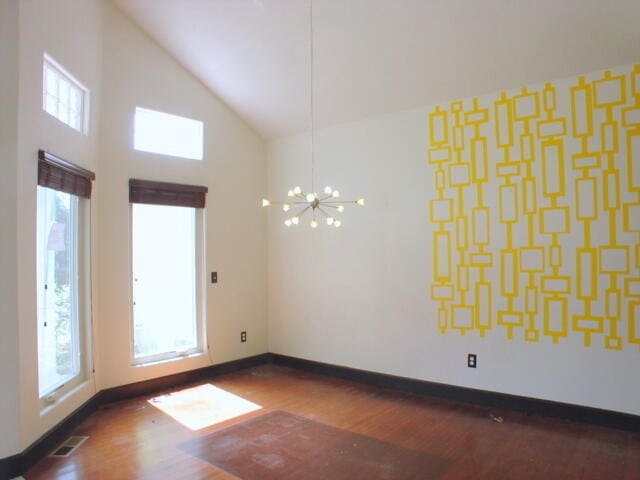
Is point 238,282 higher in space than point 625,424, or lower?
higher

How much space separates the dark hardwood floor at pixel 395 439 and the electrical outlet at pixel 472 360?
15.4 inches

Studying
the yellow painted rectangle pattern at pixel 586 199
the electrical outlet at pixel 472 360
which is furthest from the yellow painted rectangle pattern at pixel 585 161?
the electrical outlet at pixel 472 360


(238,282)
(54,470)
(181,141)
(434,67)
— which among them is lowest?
(54,470)

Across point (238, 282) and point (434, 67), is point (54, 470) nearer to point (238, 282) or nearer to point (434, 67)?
point (238, 282)

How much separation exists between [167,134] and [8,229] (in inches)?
92.2

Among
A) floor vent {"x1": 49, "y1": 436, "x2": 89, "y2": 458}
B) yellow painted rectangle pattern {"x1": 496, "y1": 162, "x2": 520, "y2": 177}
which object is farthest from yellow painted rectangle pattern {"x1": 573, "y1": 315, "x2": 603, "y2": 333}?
floor vent {"x1": 49, "y1": 436, "x2": 89, "y2": 458}

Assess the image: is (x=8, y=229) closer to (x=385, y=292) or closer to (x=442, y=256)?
(x=385, y=292)

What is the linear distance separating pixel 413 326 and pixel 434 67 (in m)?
2.59

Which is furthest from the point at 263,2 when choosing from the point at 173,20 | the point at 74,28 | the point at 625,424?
the point at 625,424

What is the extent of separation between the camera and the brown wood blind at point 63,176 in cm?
322

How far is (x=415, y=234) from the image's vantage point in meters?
4.62

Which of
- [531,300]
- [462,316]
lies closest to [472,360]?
[462,316]

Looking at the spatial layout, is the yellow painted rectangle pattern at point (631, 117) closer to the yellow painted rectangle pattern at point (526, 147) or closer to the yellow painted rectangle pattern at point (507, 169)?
the yellow painted rectangle pattern at point (526, 147)

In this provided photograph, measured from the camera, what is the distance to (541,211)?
3.92 metres
